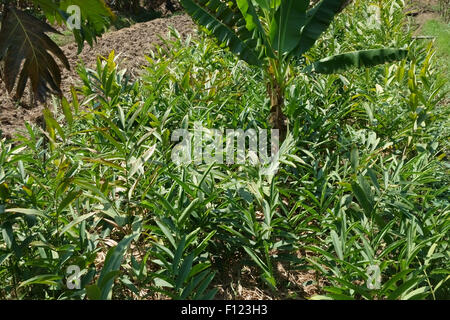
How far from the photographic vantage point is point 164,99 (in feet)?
9.89

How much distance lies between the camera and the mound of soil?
3988 millimetres

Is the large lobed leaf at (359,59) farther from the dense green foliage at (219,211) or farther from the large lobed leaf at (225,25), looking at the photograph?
the large lobed leaf at (225,25)

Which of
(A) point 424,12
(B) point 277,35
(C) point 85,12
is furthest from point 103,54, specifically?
(A) point 424,12

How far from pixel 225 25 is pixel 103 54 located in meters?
3.87

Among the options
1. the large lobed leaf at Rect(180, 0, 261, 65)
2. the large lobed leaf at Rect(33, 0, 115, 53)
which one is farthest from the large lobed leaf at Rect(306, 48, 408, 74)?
the large lobed leaf at Rect(33, 0, 115, 53)

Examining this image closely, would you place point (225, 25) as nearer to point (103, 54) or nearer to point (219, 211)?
point (219, 211)

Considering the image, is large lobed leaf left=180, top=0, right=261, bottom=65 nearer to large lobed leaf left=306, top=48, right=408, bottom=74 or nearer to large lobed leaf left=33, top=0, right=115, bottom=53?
large lobed leaf left=306, top=48, right=408, bottom=74

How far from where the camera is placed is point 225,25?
9.24 ft

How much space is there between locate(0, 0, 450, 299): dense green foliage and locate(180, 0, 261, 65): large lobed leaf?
0.39 metres

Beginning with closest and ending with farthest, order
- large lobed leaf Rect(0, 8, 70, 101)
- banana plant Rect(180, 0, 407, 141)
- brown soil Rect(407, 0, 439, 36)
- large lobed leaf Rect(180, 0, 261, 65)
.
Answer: large lobed leaf Rect(0, 8, 70, 101) → banana plant Rect(180, 0, 407, 141) → large lobed leaf Rect(180, 0, 261, 65) → brown soil Rect(407, 0, 439, 36)

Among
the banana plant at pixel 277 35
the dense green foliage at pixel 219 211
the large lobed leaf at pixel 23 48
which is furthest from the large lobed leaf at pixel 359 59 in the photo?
the large lobed leaf at pixel 23 48

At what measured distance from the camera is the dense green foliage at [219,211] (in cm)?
152
